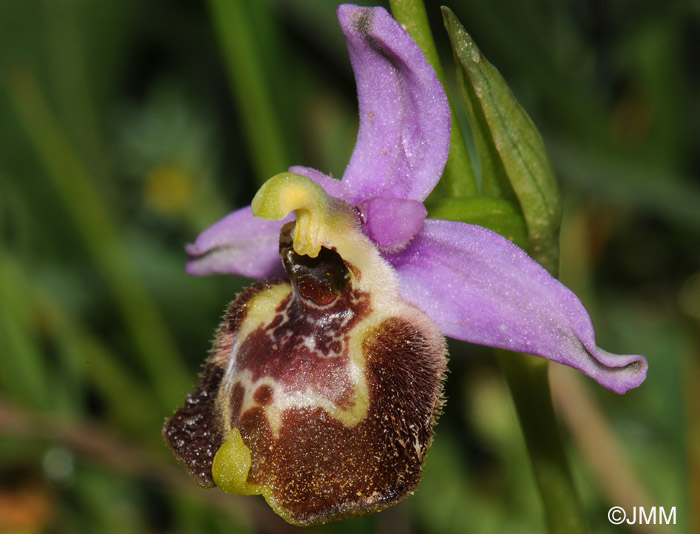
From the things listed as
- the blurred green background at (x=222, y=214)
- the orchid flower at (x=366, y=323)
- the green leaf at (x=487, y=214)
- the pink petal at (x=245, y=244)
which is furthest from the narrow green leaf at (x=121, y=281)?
the green leaf at (x=487, y=214)

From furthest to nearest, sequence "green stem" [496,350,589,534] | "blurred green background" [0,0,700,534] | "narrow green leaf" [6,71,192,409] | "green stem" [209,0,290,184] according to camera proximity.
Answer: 1. "narrow green leaf" [6,71,192,409]
2. "blurred green background" [0,0,700,534]
3. "green stem" [209,0,290,184]
4. "green stem" [496,350,589,534]

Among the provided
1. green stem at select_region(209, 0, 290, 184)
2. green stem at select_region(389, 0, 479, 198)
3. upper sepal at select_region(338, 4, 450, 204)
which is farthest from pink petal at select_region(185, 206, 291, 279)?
green stem at select_region(209, 0, 290, 184)

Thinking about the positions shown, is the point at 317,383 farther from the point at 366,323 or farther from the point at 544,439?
the point at 544,439

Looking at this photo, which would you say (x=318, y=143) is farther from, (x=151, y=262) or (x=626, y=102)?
(x=626, y=102)

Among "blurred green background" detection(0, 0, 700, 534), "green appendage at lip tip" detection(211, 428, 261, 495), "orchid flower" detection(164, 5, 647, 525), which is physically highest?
"orchid flower" detection(164, 5, 647, 525)

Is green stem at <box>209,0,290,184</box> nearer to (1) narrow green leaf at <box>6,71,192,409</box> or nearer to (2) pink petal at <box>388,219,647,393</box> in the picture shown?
(1) narrow green leaf at <box>6,71,192,409</box>

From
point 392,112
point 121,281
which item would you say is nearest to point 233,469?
point 392,112

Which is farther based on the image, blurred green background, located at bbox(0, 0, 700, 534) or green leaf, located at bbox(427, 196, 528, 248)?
blurred green background, located at bbox(0, 0, 700, 534)

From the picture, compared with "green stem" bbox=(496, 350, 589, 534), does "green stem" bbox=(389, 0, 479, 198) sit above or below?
above
